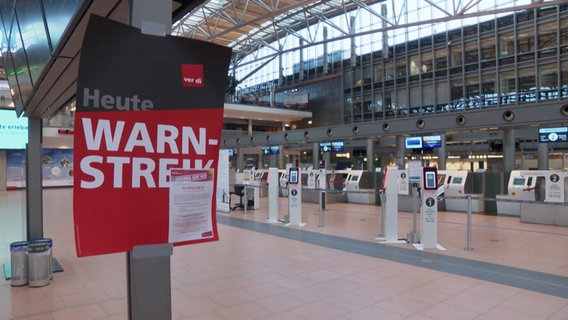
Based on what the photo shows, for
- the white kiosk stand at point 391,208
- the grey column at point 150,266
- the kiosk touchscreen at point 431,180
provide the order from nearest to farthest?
the grey column at point 150,266 < the kiosk touchscreen at point 431,180 < the white kiosk stand at point 391,208

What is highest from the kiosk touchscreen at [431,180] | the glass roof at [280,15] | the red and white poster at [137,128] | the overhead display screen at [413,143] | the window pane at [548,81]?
the glass roof at [280,15]

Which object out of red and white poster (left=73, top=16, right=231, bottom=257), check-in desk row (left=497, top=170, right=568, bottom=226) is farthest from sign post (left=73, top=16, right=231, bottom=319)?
check-in desk row (left=497, top=170, right=568, bottom=226)

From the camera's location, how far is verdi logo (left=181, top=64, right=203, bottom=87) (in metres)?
1.87

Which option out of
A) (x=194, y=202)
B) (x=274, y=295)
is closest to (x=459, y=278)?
(x=274, y=295)

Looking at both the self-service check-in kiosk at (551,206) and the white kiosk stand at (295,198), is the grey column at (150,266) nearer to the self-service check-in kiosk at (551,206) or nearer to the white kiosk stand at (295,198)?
the white kiosk stand at (295,198)

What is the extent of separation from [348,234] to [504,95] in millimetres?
25743

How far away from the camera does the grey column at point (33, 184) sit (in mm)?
6176

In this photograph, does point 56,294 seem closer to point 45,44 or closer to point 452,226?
point 45,44

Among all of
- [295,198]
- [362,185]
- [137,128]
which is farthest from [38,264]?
[362,185]

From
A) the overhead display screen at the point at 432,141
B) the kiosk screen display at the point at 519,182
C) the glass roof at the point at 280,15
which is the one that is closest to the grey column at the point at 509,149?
the kiosk screen display at the point at 519,182

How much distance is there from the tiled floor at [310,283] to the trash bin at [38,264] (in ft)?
0.44

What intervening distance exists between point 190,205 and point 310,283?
4.18 meters

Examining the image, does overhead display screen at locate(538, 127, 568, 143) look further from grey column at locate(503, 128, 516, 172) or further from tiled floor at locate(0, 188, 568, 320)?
tiled floor at locate(0, 188, 568, 320)

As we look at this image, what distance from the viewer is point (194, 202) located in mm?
1920
